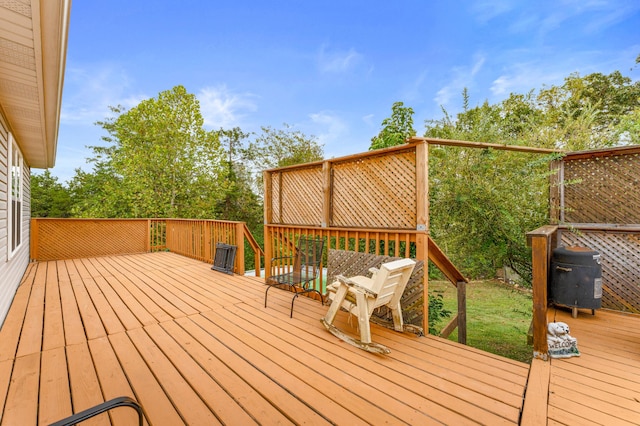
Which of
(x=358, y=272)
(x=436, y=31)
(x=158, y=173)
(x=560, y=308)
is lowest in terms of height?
(x=560, y=308)

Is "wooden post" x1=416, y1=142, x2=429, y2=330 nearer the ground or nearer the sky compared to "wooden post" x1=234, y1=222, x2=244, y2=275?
nearer the sky

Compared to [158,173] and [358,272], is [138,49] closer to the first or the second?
[158,173]

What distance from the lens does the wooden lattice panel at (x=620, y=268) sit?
11.9 feet

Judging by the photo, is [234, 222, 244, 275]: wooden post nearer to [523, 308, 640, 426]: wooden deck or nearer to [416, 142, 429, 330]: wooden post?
[416, 142, 429, 330]: wooden post

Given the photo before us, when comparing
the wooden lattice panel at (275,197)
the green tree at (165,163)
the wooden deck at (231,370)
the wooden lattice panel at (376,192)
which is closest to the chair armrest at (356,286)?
the wooden deck at (231,370)

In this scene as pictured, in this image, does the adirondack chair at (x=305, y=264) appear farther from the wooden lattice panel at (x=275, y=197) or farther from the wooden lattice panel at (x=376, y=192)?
the wooden lattice panel at (x=275, y=197)

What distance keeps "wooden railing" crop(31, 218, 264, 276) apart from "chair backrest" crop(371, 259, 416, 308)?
140 inches

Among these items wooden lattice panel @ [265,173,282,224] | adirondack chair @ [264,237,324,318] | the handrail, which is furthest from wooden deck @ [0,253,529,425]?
wooden lattice panel @ [265,173,282,224]

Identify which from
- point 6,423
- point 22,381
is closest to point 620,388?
point 6,423

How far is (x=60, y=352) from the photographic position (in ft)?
8.05

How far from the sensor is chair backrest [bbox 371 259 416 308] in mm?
2518

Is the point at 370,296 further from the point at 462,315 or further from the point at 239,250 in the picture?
the point at 239,250

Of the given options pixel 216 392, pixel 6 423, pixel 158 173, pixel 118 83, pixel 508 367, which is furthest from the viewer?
pixel 118 83

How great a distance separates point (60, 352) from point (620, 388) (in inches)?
174
